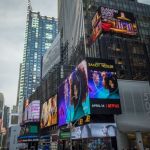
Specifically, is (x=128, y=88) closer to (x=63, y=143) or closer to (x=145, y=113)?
(x=145, y=113)

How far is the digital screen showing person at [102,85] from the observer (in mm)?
45312

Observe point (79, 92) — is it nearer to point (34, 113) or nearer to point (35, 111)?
point (34, 113)

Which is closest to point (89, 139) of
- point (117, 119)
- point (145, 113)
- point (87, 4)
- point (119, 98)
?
point (117, 119)

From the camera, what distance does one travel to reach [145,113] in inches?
1909

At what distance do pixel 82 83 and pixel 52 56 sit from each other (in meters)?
73.3

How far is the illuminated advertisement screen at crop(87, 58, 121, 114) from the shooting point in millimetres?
44312

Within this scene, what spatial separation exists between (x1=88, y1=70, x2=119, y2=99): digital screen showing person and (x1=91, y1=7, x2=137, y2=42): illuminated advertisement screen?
2107 cm

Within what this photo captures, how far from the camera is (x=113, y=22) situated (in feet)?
220

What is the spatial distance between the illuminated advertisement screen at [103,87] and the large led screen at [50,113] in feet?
77.1

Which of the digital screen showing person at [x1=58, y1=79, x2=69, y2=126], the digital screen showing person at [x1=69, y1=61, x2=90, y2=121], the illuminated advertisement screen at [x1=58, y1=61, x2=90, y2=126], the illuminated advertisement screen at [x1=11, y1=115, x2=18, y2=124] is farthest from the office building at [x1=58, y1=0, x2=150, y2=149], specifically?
the illuminated advertisement screen at [x1=11, y1=115, x2=18, y2=124]

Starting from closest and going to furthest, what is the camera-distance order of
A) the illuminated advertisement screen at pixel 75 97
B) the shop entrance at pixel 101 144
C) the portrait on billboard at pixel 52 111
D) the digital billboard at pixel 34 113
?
the shop entrance at pixel 101 144 → the illuminated advertisement screen at pixel 75 97 → the portrait on billboard at pixel 52 111 → the digital billboard at pixel 34 113

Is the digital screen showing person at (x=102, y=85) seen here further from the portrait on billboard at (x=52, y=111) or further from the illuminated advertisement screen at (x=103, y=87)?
the portrait on billboard at (x=52, y=111)

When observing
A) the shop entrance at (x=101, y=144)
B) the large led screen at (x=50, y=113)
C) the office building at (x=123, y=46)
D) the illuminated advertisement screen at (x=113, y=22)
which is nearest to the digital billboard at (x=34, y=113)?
the large led screen at (x=50, y=113)

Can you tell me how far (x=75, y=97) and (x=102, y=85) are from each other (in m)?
7.52
